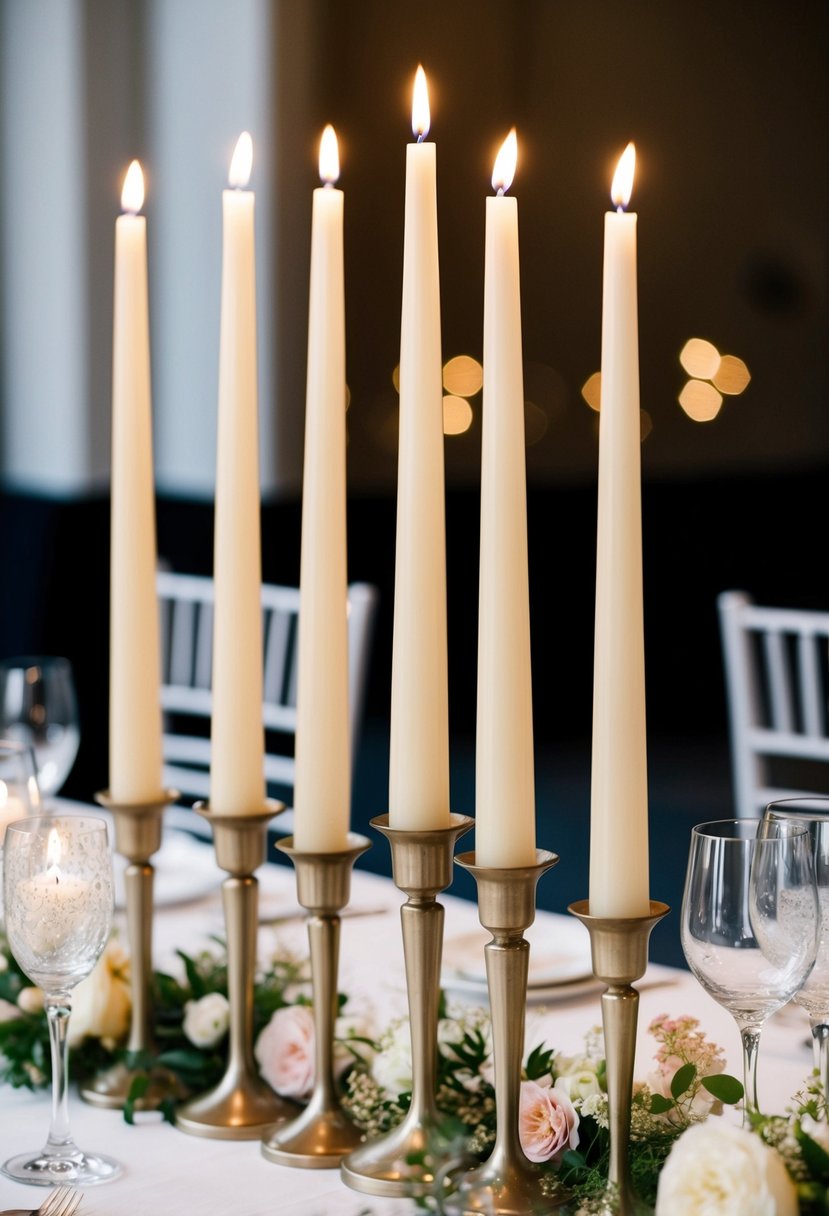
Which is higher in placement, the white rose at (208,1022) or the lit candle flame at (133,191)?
the lit candle flame at (133,191)

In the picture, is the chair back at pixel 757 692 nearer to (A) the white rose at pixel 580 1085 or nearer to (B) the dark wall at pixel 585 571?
(A) the white rose at pixel 580 1085

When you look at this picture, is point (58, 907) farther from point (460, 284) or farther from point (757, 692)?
point (460, 284)

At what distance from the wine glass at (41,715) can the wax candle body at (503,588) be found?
104 centimetres

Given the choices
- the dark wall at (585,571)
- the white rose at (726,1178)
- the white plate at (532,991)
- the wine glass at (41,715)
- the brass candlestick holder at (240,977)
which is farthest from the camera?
the dark wall at (585,571)

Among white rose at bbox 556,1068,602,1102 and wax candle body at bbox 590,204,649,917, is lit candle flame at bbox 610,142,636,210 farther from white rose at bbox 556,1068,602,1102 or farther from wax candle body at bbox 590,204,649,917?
white rose at bbox 556,1068,602,1102

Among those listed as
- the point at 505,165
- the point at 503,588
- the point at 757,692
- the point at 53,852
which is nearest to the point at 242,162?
the point at 505,165

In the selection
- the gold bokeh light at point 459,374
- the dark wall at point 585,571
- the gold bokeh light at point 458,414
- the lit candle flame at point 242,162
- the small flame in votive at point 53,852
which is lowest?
the small flame in votive at point 53,852

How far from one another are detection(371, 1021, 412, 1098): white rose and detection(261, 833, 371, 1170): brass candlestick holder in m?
0.03

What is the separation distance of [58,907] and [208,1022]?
224 mm

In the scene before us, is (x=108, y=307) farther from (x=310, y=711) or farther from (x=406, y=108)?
(x=310, y=711)

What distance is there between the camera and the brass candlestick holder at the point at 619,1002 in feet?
2.69

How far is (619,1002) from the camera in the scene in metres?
0.83

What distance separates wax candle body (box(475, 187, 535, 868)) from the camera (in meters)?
0.84

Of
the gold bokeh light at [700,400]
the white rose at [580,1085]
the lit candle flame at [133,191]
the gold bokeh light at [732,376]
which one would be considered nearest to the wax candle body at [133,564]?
the lit candle flame at [133,191]
